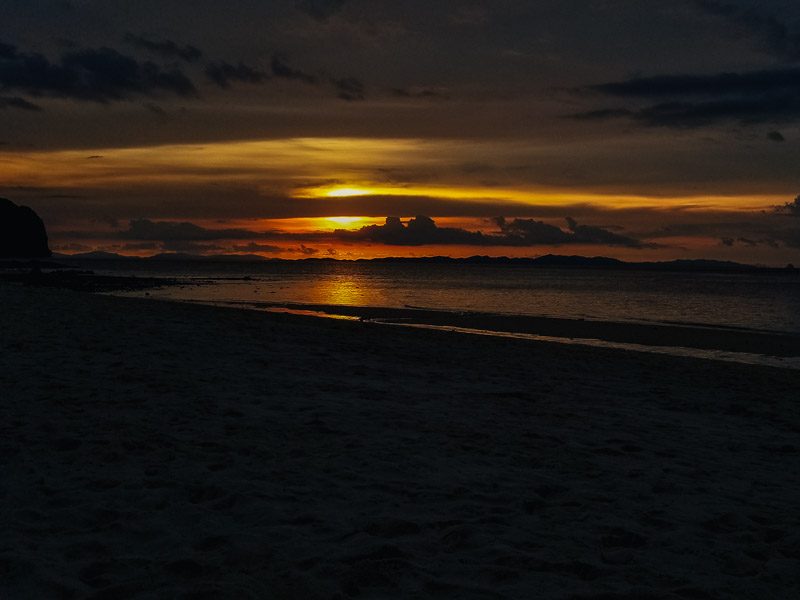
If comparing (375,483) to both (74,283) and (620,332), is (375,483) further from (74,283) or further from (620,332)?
(74,283)

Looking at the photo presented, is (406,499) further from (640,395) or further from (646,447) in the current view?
(640,395)

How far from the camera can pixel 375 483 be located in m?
6.11

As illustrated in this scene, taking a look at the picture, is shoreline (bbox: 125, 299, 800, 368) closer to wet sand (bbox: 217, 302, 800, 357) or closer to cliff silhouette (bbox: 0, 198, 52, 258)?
wet sand (bbox: 217, 302, 800, 357)

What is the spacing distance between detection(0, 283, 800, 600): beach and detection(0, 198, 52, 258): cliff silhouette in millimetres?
182675

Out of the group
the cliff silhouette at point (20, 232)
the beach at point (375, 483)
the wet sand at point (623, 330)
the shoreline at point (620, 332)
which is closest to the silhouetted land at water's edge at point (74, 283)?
the shoreline at point (620, 332)

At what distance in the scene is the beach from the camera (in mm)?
4324

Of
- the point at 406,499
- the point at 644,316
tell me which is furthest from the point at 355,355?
the point at 644,316

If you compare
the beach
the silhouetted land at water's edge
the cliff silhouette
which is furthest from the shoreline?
the cliff silhouette

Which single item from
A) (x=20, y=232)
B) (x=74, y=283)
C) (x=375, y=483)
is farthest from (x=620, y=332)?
(x=20, y=232)

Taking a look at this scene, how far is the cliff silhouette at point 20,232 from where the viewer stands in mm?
164625

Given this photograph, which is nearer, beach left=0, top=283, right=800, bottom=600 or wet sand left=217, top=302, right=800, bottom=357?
beach left=0, top=283, right=800, bottom=600

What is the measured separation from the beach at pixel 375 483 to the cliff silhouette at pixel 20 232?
183m

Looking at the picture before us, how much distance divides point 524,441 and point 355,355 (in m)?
7.05

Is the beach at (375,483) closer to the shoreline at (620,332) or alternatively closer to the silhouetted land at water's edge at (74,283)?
the shoreline at (620,332)
